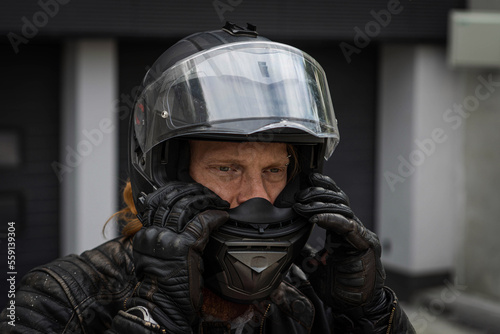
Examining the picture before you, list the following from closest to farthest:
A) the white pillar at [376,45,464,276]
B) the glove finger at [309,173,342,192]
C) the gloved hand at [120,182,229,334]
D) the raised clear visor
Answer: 1. the gloved hand at [120,182,229,334]
2. the raised clear visor
3. the glove finger at [309,173,342,192]
4. the white pillar at [376,45,464,276]

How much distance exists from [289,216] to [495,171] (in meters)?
5.52

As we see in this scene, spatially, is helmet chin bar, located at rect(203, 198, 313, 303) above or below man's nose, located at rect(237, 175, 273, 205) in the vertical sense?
below

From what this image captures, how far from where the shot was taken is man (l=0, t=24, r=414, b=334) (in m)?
2.36

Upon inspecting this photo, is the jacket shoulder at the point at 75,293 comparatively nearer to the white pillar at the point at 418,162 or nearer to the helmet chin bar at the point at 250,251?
the helmet chin bar at the point at 250,251

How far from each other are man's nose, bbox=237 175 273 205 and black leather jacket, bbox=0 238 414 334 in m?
0.45

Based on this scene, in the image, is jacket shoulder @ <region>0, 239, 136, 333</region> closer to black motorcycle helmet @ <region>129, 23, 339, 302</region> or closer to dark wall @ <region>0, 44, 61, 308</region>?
black motorcycle helmet @ <region>129, 23, 339, 302</region>

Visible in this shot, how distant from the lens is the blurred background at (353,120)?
249 inches

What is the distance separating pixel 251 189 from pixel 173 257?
0.40 meters

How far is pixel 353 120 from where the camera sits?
8047 mm

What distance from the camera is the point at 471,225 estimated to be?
787 cm

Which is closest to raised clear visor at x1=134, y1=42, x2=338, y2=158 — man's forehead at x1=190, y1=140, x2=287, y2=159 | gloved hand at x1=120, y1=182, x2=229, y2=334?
man's forehead at x1=190, y1=140, x2=287, y2=159

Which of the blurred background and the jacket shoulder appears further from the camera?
the blurred background

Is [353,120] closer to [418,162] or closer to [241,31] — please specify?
[418,162]

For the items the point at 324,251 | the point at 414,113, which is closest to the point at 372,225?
the point at 414,113
